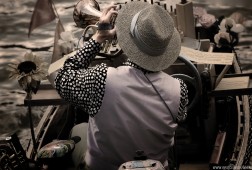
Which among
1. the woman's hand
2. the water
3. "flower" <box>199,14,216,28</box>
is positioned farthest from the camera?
the water

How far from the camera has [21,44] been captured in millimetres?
5797

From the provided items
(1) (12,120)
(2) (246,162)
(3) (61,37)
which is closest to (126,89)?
(2) (246,162)

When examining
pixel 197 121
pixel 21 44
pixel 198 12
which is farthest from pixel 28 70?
pixel 21 44

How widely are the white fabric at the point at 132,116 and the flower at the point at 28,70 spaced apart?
1.78 ft

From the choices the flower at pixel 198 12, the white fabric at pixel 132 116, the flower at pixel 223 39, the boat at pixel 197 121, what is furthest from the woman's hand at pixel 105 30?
the flower at pixel 198 12

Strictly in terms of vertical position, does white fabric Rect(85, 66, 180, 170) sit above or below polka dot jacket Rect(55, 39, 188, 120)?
below

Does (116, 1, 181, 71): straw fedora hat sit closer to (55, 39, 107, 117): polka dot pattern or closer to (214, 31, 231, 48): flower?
(55, 39, 107, 117): polka dot pattern

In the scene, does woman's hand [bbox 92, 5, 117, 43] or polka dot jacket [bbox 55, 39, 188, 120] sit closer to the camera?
polka dot jacket [bbox 55, 39, 188, 120]

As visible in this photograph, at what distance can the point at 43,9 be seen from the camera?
3.12 meters

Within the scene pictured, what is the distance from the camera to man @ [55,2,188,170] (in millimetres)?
1987

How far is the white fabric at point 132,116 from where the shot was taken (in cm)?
199

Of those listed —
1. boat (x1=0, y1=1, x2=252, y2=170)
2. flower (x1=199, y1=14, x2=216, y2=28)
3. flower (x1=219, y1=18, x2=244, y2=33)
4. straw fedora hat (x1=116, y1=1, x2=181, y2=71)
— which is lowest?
boat (x1=0, y1=1, x2=252, y2=170)

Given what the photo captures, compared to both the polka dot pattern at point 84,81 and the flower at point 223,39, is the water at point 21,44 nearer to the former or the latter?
the flower at point 223,39

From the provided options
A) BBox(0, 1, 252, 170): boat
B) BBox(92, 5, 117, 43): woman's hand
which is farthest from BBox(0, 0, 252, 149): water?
BBox(92, 5, 117, 43): woman's hand
